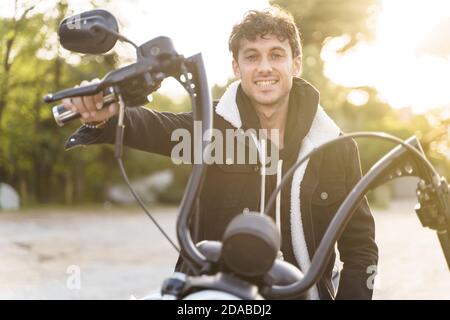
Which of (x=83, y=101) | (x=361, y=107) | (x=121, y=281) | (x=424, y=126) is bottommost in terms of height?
(x=121, y=281)

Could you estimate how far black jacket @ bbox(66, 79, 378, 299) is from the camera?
2539 mm

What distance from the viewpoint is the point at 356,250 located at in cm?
261

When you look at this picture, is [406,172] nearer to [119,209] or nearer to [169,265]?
[169,265]

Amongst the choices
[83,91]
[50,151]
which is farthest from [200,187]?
[50,151]

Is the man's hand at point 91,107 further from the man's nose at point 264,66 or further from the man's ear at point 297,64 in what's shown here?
the man's ear at point 297,64

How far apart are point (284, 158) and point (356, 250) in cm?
42

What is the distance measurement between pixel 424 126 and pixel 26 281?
1033 inches

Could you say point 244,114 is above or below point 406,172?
above

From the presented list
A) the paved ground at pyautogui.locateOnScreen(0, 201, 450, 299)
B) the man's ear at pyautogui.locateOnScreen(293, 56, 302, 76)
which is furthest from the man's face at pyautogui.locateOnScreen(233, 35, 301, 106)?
the paved ground at pyautogui.locateOnScreen(0, 201, 450, 299)

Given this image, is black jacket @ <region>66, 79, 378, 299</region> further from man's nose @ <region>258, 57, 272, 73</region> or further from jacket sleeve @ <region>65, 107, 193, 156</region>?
man's nose @ <region>258, 57, 272, 73</region>

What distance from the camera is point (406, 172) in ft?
5.78

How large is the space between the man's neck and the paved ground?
15.9 ft
